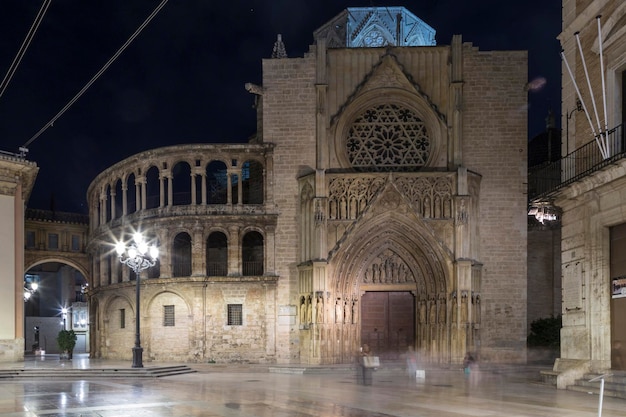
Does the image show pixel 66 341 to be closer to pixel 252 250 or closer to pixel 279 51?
pixel 252 250

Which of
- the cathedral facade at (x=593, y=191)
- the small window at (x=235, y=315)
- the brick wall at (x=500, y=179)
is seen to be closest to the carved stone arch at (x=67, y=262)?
the small window at (x=235, y=315)

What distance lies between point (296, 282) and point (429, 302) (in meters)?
6.06

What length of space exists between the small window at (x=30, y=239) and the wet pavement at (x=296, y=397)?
21693 millimetres

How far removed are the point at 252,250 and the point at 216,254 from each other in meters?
1.92

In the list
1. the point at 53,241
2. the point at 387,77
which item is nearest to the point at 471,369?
the point at 387,77

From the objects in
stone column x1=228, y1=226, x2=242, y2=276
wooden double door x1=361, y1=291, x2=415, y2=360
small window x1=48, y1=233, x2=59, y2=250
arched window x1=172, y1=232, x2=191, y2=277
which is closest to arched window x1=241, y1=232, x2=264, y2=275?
stone column x1=228, y1=226, x2=242, y2=276

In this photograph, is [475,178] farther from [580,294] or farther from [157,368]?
[157,368]

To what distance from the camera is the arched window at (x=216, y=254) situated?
36.7 m

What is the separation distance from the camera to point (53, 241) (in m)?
47.8

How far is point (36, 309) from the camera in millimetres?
65312

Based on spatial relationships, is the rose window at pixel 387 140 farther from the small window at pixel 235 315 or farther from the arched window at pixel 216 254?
the small window at pixel 235 315

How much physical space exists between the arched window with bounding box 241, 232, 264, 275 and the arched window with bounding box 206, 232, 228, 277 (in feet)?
3.48

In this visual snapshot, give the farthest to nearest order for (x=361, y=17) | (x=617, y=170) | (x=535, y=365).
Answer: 1. (x=361, y=17)
2. (x=535, y=365)
3. (x=617, y=170)

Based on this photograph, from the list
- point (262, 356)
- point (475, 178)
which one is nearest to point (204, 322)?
point (262, 356)
